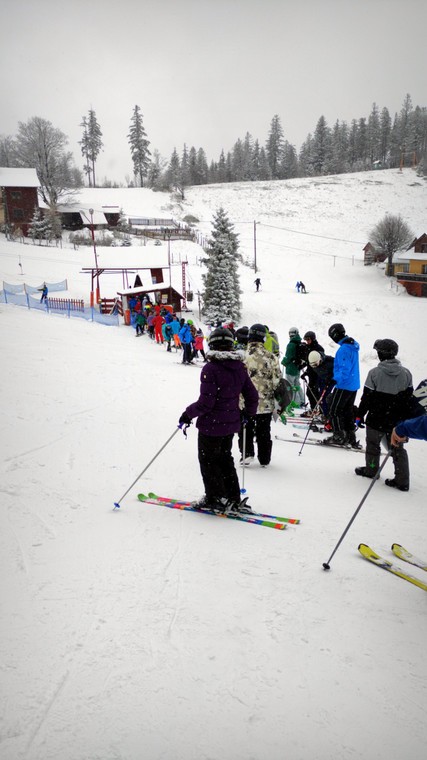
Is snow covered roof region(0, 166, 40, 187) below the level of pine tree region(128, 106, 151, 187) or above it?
below

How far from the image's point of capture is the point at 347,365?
19.6 ft

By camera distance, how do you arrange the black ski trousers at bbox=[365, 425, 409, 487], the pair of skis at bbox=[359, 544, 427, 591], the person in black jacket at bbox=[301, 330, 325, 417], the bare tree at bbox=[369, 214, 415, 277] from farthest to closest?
the bare tree at bbox=[369, 214, 415, 277], the person in black jacket at bbox=[301, 330, 325, 417], the black ski trousers at bbox=[365, 425, 409, 487], the pair of skis at bbox=[359, 544, 427, 591]

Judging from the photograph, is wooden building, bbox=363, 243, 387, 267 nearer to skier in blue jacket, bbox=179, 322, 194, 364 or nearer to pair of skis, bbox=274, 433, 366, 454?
skier in blue jacket, bbox=179, 322, 194, 364

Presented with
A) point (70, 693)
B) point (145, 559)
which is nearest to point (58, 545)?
point (145, 559)

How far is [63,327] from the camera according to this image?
16641mm

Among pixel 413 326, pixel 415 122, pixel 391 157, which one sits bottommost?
pixel 413 326

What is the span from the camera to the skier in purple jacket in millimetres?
3793

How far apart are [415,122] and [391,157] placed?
A: 8.85 metres

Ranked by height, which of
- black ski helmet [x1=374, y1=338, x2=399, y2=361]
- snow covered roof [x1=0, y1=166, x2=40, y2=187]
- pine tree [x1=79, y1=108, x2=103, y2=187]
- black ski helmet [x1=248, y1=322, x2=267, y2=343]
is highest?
pine tree [x1=79, y1=108, x2=103, y2=187]

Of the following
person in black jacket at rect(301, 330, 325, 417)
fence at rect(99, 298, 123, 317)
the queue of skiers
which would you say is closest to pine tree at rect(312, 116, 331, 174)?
fence at rect(99, 298, 123, 317)

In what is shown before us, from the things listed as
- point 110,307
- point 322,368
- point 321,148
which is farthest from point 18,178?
point 321,148

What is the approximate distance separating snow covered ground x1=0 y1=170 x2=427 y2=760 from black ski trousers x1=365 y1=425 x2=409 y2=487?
0.73 feet

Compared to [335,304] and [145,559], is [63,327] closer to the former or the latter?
[145,559]

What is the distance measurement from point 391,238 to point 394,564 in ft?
170
